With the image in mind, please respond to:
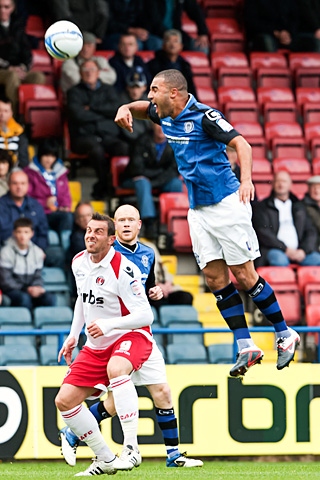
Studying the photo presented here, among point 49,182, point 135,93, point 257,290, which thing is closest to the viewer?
point 257,290

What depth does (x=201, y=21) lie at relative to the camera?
17.0 metres

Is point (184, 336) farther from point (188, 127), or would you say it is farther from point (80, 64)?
point (188, 127)

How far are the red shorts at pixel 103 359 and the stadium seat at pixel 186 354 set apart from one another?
333cm

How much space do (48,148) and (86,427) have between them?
19.2ft

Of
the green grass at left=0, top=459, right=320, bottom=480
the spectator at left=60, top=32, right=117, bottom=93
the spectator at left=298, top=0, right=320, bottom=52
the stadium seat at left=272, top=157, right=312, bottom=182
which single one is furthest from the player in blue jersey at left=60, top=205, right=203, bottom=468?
the spectator at left=298, top=0, right=320, bottom=52

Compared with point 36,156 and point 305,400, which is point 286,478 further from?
point 36,156

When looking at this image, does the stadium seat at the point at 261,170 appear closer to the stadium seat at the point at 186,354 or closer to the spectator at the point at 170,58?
the spectator at the point at 170,58

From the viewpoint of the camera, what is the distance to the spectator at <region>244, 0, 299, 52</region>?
17641 millimetres

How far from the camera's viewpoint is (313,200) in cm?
1455

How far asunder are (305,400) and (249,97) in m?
6.10

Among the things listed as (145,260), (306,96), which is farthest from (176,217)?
(145,260)

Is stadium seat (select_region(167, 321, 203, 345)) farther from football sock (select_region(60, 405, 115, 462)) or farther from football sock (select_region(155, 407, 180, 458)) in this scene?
football sock (select_region(60, 405, 115, 462))

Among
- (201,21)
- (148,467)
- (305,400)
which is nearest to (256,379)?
(305,400)

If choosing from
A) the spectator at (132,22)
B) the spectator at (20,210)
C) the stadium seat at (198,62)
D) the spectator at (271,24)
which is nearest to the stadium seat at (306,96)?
the spectator at (271,24)
